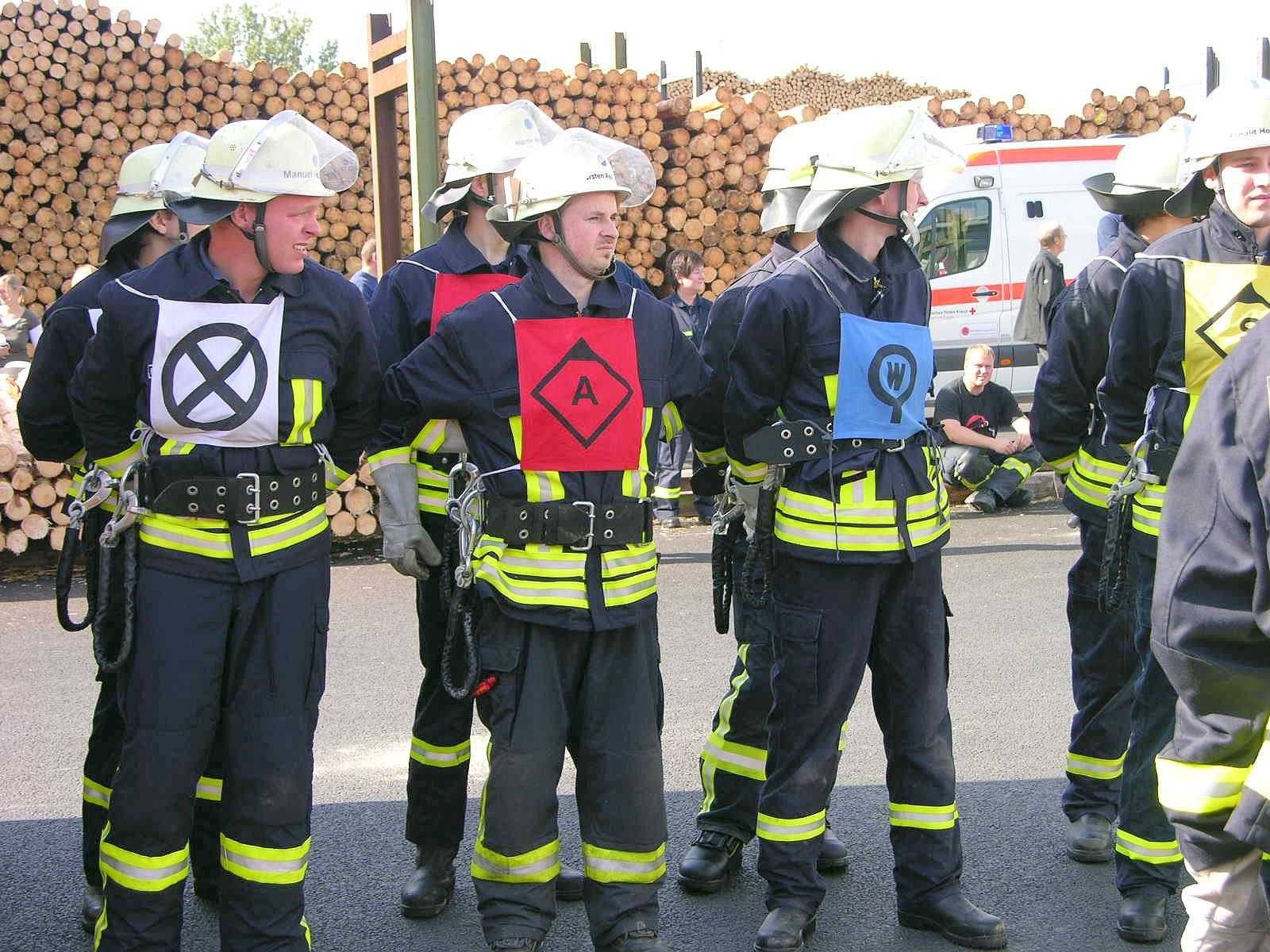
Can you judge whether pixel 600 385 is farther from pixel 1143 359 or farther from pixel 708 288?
pixel 708 288

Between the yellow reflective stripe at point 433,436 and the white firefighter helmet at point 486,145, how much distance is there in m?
0.92

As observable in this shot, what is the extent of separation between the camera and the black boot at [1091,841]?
4594 mm

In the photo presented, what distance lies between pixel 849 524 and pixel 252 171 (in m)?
1.79

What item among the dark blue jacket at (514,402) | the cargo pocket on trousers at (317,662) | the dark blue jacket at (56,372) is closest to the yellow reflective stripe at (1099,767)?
the dark blue jacket at (514,402)

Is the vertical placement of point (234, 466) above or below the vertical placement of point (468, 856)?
above

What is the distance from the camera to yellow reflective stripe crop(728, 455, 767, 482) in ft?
13.8

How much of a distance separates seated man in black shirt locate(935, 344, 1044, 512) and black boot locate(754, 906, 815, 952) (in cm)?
673

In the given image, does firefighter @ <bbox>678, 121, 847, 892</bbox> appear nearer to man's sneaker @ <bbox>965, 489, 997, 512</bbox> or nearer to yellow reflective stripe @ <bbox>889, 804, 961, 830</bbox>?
yellow reflective stripe @ <bbox>889, 804, 961, 830</bbox>

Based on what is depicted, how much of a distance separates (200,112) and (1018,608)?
30.7 feet

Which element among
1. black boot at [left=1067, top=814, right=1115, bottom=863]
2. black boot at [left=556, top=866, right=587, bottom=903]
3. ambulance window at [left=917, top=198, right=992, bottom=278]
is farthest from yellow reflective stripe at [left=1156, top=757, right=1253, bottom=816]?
ambulance window at [left=917, top=198, right=992, bottom=278]

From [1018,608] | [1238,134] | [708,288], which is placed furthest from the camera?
[708,288]

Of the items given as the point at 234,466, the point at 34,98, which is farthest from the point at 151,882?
the point at 34,98

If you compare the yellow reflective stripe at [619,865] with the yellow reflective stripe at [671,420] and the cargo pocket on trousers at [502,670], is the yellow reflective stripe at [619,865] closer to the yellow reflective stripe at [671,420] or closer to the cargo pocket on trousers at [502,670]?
the cargo pocket on trousers at [502,670]

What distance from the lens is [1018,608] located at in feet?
26.1
